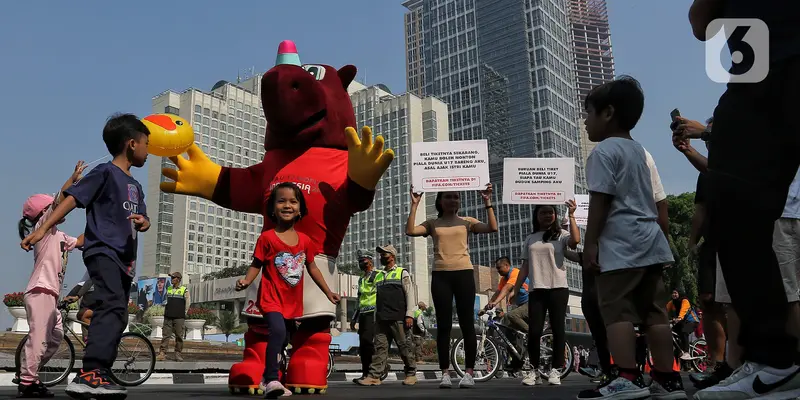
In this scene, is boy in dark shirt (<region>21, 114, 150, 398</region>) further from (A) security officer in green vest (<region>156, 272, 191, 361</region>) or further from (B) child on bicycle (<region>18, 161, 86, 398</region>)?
(A) security officer in green vest (<region>156, 272, 191, 361</region>)

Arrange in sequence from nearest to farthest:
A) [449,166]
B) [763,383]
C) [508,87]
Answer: [763,383] < [449,166] < [508,87]

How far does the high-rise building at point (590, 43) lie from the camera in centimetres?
16338

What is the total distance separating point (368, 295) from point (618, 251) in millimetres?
5392

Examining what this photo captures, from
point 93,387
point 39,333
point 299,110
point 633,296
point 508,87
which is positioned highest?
point 508,87

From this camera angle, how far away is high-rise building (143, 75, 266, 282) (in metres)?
95.4


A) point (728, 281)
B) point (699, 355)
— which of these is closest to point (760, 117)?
point (728, 281)

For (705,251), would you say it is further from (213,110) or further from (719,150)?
(213,110)

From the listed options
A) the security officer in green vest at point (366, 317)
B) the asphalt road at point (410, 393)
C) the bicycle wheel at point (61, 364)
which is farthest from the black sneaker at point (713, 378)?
the bicycle wheel at point (61, 364)

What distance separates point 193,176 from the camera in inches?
244

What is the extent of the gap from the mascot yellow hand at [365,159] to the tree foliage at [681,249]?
1252 inches

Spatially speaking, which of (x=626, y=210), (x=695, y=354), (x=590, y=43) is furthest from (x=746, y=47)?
(x=590, y=43)

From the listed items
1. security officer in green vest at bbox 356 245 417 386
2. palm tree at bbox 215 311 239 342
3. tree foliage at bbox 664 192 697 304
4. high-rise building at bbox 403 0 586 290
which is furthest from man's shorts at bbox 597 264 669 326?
high-rise building at bbox 403 0 586 290

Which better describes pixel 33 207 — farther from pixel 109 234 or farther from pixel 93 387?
pixel 93 387

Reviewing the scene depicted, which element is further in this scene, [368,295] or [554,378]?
[368,295]
